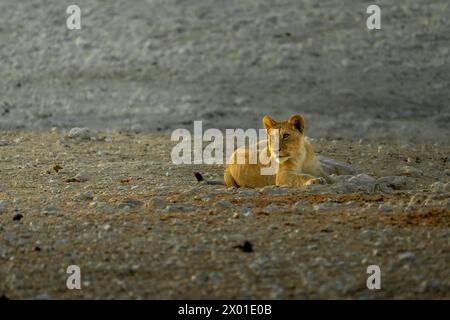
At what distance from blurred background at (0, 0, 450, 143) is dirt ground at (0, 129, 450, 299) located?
463 cm

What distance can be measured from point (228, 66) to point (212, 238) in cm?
947

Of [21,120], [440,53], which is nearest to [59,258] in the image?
[21,120]

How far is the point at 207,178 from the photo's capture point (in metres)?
10.1

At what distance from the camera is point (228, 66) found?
16.4 meters

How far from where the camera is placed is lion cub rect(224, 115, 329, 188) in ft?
30.8

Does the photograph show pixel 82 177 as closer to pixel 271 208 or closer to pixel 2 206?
pixel 2 206

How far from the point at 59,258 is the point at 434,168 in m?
5.31

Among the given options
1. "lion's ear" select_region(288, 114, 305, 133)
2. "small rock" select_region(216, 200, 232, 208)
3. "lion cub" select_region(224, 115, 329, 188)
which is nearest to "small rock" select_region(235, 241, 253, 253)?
"small rock" select_region(216, 200, 232, 208)

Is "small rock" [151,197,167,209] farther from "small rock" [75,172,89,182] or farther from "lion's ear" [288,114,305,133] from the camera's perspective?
"small rock" [75,172,89,182]

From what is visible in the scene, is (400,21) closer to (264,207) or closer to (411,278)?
(264,207)

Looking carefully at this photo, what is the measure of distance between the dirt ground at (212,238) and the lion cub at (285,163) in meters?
0.33

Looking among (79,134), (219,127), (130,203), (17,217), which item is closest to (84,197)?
(130,203)

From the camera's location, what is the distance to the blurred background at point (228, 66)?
14.9m

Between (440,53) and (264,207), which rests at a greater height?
(440,53)
